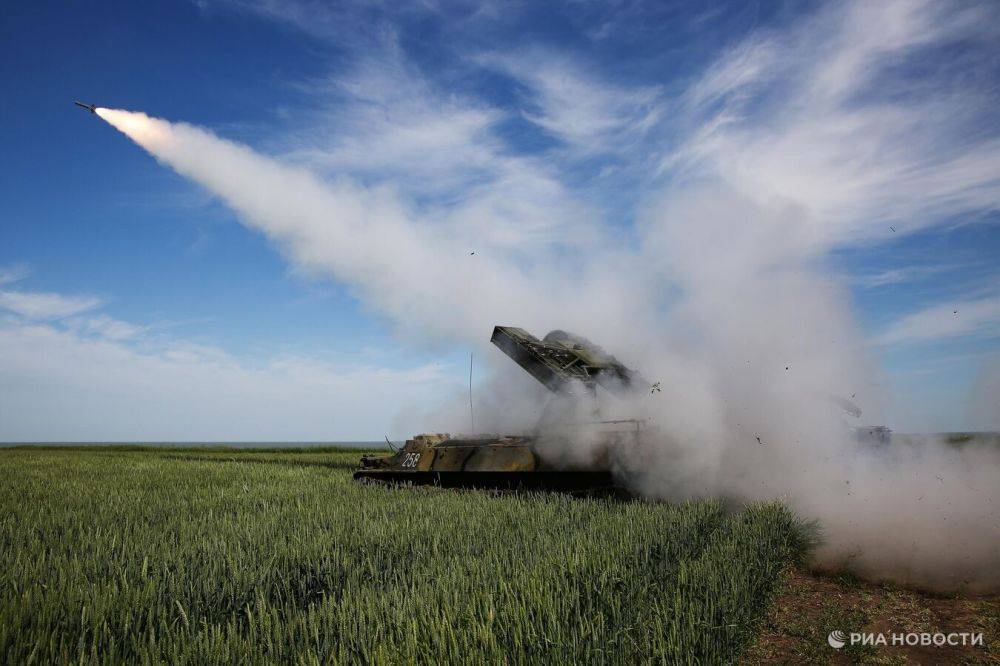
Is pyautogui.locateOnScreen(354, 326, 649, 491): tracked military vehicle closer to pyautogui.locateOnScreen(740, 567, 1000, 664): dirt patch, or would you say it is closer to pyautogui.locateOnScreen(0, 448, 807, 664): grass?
pyautogui.locateOnScreen(0, 448, 807, 664): grass

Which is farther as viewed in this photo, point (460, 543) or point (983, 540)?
point (983, 540)

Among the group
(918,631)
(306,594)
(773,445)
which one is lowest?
(918,631)

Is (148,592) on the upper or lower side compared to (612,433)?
lower

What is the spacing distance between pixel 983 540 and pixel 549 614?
8.26 metres

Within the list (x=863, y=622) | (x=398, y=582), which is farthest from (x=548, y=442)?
(x=398, y=582)

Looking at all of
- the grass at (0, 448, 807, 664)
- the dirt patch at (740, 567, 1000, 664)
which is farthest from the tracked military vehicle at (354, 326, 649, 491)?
the dirt patch at (740, 567, 1000, 664)

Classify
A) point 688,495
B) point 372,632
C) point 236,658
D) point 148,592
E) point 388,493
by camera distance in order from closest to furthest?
point 236,658 → point 372,632 → point 148,592 → point 688,495 → point 388,493

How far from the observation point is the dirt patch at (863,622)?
5473mm

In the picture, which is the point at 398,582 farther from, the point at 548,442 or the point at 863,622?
the point at 548,442

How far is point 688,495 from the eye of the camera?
11711 millimetres

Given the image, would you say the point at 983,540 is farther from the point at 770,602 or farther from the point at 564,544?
the point at 564,544

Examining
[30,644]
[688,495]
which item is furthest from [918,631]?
[30,644]

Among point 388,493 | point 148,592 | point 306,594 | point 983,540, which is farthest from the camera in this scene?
point 388,493

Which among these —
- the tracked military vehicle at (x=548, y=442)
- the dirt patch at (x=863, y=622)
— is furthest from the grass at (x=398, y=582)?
the tracked military vehicle at (x=548, y=442)
